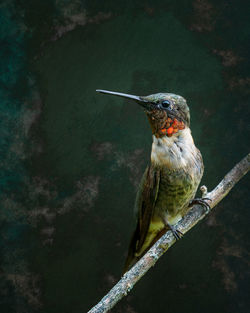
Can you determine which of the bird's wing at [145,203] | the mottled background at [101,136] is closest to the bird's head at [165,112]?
the bird's wing at [145,203]

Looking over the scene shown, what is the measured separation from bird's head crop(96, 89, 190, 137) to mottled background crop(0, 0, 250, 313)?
957 millimetres

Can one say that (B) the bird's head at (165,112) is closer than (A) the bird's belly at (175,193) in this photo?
Yes

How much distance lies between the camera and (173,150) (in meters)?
1.94

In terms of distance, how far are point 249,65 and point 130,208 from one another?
1291 mm

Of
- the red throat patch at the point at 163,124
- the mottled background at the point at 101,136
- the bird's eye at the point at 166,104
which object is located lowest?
the mottled background at the point at 101,136

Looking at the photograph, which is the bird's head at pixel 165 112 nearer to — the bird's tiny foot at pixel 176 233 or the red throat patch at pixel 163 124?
the red throat patch at pixel 163 124

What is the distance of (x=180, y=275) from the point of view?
2.88m

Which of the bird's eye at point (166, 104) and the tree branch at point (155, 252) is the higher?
the bird's eye at point (166, 104)

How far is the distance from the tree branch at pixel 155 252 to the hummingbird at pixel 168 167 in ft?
0.14

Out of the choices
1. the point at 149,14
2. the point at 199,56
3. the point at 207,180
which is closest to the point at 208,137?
the point at 207,180

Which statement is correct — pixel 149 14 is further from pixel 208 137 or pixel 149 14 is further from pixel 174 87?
pixel 208 137

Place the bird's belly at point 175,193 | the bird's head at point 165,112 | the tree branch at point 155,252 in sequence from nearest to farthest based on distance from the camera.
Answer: the tree branch at point 155,252 → the bird's head at point 165,112 → the bird's belly at point 175,193

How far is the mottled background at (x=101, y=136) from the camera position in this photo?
2.84 m

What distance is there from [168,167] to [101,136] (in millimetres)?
1015
